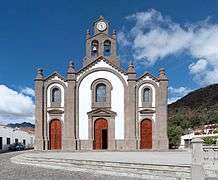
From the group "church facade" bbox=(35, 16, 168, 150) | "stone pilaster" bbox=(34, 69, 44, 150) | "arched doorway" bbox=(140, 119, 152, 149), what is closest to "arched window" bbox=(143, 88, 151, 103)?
"church facade" bbox=(35, 16, 168, 150)

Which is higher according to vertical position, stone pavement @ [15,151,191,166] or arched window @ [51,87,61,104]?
arched window @ [51,87,61,104]

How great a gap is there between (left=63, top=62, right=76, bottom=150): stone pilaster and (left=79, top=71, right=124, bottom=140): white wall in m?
0.84

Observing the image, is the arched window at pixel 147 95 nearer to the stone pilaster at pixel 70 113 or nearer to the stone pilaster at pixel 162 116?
the stone pilaster at pixel 162 116

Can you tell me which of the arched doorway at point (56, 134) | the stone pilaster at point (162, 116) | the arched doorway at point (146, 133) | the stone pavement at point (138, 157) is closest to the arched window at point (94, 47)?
the stone pilaster at point (162, 116)

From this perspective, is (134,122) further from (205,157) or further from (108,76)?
(205,157)

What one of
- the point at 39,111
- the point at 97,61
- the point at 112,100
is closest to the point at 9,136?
the point at 39,111

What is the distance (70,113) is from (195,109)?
65.1 metres

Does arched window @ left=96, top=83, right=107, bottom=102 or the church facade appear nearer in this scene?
the church facade

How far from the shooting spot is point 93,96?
143ft

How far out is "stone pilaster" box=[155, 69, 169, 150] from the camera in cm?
4225

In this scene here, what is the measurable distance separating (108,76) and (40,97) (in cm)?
737

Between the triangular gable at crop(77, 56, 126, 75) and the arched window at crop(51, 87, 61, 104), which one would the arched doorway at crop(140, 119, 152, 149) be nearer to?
the triangular gable at crop(77, 56, 126, 75)

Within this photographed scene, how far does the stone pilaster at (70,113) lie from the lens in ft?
138

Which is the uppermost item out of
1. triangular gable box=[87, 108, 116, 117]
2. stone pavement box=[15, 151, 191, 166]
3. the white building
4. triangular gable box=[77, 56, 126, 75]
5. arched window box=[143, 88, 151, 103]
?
triangular gable box=[77, 56, 126, 75]
